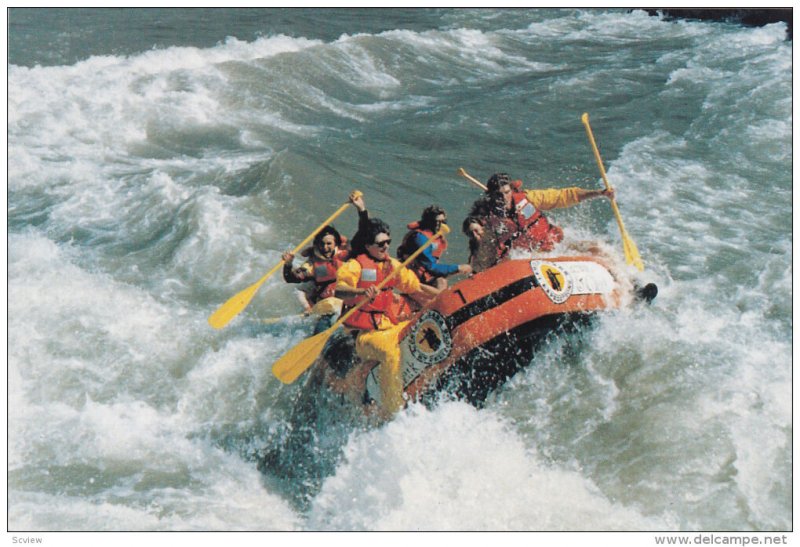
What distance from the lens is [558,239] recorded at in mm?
6293

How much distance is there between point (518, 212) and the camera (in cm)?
602

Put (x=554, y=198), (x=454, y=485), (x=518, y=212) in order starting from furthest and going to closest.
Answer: (x=554, y=198), (x=518, y=212), (x=454, y=485)

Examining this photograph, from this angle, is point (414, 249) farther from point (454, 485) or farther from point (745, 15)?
point (745, 15)

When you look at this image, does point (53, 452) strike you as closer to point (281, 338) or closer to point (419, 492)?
point (281, 338)

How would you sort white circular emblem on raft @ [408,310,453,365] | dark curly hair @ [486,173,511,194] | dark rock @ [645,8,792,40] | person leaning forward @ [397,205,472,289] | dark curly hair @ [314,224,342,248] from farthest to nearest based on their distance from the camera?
dark rock @ [645,8,792,40], dark curly hair @ [486,173,511,194], dark curly hair @ [314,224,342,248], person leaning forward @ [397,205,472,289], white circular emblem on raft @ [408,310,453,365]

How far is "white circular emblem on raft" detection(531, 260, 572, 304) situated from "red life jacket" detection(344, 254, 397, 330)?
0.82 metres

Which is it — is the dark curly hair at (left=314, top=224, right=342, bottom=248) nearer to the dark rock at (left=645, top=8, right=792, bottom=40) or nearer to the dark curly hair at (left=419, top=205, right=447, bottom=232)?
the dark curly hair at (left=419, top=205, right=447, bottom=232)

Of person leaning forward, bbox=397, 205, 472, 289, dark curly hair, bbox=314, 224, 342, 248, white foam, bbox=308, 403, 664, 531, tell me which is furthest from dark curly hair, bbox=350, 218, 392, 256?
white foam, bbox=308, 403, 664, 531

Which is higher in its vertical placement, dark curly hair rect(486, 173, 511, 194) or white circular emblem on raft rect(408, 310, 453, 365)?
dark curly hair rect(486, 173, 511, 194)

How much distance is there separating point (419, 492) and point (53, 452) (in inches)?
93.6

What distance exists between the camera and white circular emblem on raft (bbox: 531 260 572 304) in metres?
4.79

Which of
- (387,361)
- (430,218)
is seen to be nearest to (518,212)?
(430,218)

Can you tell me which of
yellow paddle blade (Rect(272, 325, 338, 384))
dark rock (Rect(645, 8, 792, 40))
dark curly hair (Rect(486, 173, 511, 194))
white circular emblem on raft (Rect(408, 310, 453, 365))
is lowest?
dark rock (Rect(645, 8, 792, 40))

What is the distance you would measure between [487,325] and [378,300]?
2.23 ft
